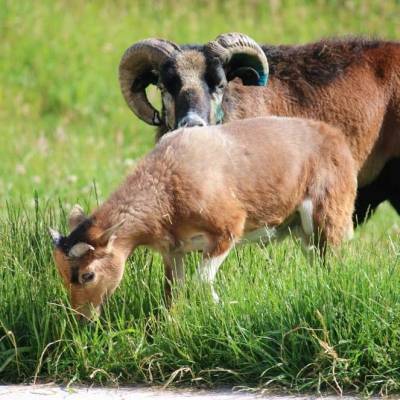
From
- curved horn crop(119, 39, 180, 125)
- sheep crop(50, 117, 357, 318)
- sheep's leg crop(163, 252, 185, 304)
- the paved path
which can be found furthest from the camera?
curved horn crop(119, 39, 180, 125)

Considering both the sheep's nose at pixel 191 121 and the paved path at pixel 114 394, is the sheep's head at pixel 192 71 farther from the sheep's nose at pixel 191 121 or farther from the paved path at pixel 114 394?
the paved path at pixel 114 394

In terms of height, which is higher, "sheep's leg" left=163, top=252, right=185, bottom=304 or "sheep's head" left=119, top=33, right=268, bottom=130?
"sheep's head" left=119, top=33, right=268, bottom=130

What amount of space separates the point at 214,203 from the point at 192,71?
2.96m

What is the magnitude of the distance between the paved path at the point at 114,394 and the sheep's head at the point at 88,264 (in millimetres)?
652

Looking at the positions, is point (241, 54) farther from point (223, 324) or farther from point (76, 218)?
point (223, 324)

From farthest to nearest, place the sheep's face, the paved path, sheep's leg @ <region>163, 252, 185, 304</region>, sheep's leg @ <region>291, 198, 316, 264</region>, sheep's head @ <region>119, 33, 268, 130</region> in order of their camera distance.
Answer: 1. sheep's head @ <region>119, 33, 268, 130</region>
2. the sheep's face
3. sheep's leg @ <region>291, 198, 316, 264</region>
4. sheep's leg @ <region>163, 252, 185, 304</region>
5. the paved path

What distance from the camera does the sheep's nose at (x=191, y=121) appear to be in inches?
442

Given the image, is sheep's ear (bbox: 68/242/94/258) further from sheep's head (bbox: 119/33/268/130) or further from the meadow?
sheep's head (bbox: 119/33/268/130)

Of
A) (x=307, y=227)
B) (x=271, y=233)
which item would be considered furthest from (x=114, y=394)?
(x=307, y=227)

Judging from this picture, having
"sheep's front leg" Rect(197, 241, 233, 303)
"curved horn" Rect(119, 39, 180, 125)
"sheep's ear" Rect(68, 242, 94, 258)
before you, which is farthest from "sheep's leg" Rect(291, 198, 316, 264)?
"curved horn" Rect(119, 39, 180, 125)

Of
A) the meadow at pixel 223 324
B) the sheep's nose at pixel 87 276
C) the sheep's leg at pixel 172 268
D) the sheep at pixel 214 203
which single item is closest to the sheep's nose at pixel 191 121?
the sheep at pixel 214 203

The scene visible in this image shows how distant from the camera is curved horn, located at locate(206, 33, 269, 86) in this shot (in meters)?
12.2

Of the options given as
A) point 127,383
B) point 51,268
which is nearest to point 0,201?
point 51,268

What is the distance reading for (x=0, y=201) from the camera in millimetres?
16672
